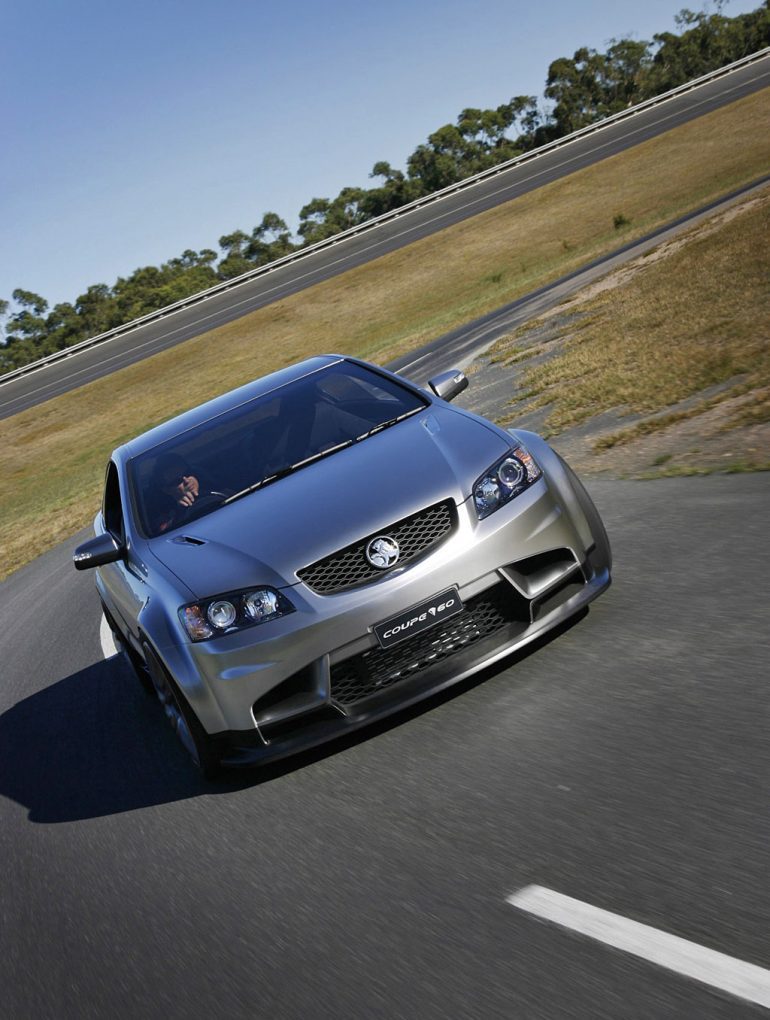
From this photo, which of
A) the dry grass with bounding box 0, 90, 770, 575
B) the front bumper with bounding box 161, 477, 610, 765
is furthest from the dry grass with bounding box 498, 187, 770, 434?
the dry grass with bounding box 0, 90, 770, 575

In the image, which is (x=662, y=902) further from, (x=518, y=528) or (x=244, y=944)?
(x=518, y=528)

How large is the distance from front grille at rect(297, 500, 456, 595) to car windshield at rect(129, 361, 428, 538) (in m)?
1.18

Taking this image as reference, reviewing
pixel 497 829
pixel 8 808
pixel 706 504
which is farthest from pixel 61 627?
pixel 497 829

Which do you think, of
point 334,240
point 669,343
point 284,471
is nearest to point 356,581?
point 284,471

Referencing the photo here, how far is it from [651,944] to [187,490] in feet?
12.4

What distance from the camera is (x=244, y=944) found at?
380cm

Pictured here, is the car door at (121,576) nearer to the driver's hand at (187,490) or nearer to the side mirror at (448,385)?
the driver's hand at (187,490)

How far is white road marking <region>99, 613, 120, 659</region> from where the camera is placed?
8.79 metres

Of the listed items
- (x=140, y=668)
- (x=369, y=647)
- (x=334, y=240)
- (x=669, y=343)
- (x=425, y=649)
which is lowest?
(x=334, y=240)

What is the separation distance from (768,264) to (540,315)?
6.94 meters

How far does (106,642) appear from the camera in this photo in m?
9.22

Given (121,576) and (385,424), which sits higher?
(385,424)

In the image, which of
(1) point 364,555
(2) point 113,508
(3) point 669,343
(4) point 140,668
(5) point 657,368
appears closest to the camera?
(1) point 364,555

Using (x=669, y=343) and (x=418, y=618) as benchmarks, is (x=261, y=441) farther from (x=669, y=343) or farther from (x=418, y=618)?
(x=669, y=343)
